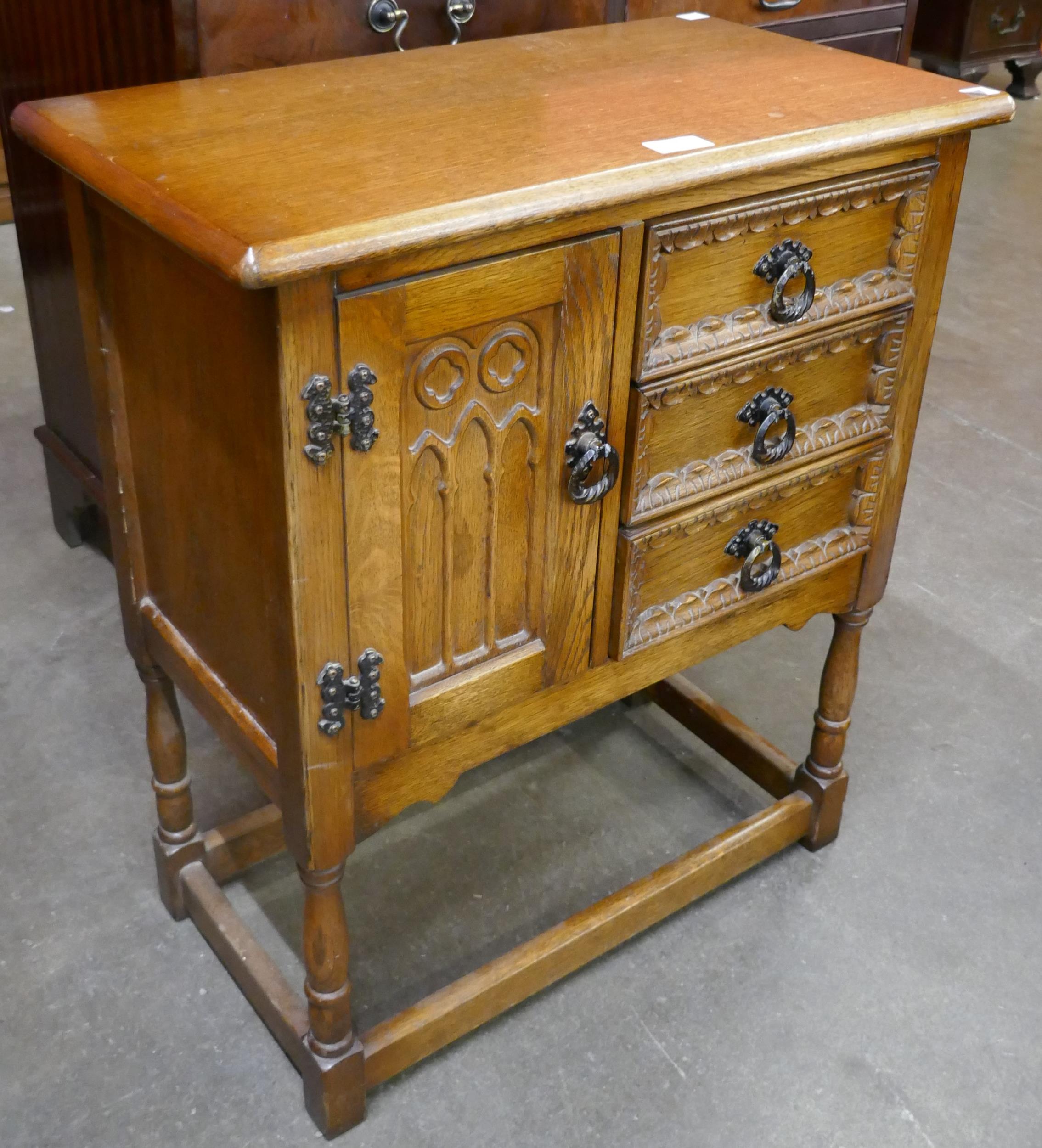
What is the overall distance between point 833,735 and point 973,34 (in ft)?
14.5

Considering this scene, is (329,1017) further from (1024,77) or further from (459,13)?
(1024,77)

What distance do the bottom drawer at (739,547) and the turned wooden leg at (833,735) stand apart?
0.18 metres

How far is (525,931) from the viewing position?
6.25 ft

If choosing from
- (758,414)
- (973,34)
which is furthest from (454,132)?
(973,34)

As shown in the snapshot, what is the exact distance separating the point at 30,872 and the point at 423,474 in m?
1.06

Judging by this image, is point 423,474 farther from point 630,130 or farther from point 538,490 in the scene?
point 630,130

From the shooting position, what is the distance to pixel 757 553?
162 cm

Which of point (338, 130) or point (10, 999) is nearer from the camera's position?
point (338, 130)

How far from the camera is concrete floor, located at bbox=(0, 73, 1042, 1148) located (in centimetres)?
166

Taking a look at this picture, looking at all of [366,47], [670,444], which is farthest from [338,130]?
[366,47]

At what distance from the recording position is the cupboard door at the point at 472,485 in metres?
1.20

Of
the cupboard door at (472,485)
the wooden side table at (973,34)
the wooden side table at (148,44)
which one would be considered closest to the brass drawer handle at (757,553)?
the cupboard door at (472,485)

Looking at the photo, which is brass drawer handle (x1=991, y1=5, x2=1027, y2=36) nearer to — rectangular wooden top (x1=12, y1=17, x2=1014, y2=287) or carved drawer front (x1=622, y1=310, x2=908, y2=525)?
rectangular wooden top (x1=12, y1=17, x2=1014, y2=287)

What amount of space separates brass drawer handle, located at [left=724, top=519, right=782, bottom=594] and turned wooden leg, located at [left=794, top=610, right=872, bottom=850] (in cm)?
27
